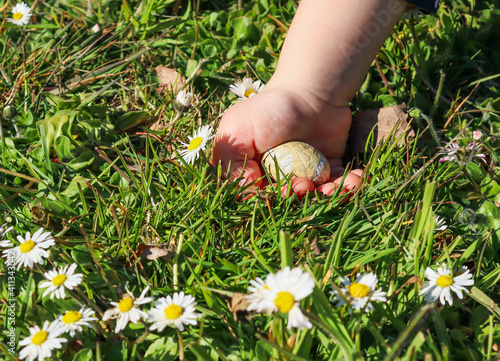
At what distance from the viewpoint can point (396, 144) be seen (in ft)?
5.47

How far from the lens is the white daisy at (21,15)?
214cm

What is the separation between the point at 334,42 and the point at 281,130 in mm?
377

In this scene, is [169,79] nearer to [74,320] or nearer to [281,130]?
[281,130]

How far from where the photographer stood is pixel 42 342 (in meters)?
1.02

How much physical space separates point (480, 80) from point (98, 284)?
151cm

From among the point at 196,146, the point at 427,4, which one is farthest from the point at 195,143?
the point at 427,4

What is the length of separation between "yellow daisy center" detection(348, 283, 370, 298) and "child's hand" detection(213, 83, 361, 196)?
52cm

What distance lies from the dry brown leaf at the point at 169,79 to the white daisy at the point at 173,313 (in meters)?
1.12

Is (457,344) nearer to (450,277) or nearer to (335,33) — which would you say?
(450,277)

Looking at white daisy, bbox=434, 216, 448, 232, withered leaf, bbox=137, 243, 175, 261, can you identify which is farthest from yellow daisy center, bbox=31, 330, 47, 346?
white daisy, bbox=434, 216, 448, 232

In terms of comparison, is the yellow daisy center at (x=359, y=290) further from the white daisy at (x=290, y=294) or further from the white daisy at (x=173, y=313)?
the white daisy at (x=173, y=313)

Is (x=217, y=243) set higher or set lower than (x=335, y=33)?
lower

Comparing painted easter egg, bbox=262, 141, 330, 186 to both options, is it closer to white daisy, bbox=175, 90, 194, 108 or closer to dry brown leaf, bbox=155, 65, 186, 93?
white daisy, bbox=175, 90, 194, 108

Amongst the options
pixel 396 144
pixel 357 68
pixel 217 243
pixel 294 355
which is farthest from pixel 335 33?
pixel 294 355
